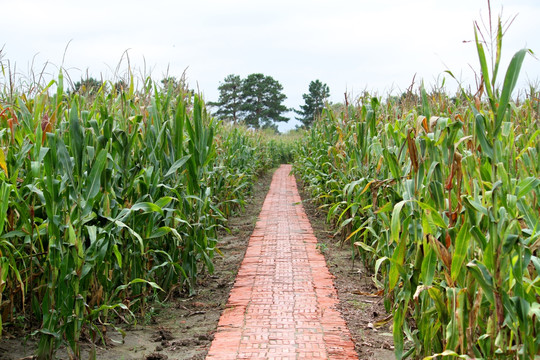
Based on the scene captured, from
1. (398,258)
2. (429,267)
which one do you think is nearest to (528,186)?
(429,267)

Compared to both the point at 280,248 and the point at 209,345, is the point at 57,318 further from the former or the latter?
the point at 280,248

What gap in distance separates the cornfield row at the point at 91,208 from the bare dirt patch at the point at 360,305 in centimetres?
137

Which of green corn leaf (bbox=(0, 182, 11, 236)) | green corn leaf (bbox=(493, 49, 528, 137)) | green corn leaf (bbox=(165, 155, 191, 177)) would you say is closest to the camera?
green corn leaf (bbox=(493, 49, 528, 137))

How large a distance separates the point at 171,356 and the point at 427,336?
62.0 inches

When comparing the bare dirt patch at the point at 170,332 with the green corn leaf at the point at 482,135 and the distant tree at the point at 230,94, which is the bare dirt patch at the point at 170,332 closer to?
the green corn leaf at the point at 482,135

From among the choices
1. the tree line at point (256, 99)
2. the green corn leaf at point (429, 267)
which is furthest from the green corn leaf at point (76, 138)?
the tree line at point (256, 99)

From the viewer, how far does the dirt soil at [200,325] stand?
3.38m

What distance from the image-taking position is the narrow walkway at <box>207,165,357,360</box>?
11.0ft

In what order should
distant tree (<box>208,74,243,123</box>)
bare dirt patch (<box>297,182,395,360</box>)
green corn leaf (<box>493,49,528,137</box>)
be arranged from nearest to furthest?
green corn leaf (<box>493,49,528,137</box>) → bare dirt patch (<box>297,182,395,360</box>) → distant tree (<box>208,74,243,123</box>)

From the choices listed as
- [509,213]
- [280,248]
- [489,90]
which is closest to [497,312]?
[509,213]

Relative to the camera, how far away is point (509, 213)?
2.37 meters

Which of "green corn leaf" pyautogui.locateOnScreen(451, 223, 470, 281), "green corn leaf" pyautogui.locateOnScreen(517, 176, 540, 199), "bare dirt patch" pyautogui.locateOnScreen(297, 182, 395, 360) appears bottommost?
"bare dirt patch" pyautogui.locateOnScreen(297, 182, 395, 360)

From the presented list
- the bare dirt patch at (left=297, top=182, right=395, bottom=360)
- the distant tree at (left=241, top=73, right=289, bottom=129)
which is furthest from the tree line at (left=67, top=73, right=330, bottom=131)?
the bare dirt patch at (left=297, top=182, right=395, bottom=360)

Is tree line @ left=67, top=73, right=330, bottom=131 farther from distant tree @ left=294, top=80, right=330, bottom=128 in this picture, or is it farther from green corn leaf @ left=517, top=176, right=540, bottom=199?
green corn leaf @ left=517, top=176, right=540, bottom=199
